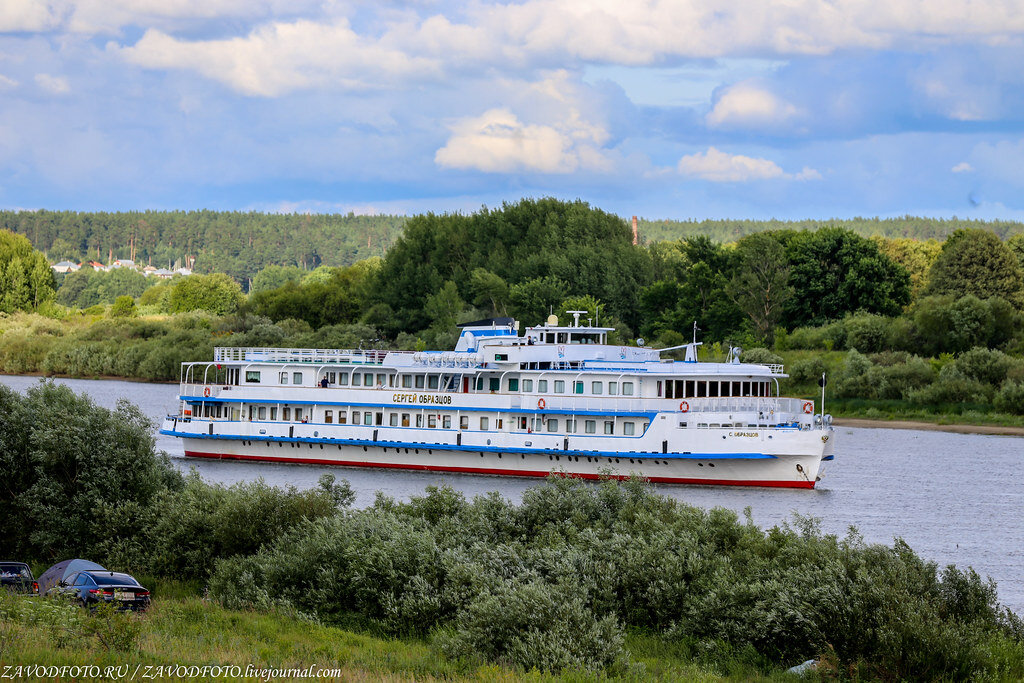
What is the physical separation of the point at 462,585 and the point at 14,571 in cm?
938

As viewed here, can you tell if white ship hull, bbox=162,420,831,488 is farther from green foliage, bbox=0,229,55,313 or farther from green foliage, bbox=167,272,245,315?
green foliage, bbox=167,272,245,315

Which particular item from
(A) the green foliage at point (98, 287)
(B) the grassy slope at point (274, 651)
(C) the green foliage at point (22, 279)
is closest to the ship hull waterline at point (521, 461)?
(B) the grassy slope at point (274, 651)

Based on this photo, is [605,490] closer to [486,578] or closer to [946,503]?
[486,578]

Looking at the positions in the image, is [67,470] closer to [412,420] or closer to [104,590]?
[104,590]

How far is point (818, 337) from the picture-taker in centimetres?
8206

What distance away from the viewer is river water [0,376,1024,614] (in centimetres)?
3366

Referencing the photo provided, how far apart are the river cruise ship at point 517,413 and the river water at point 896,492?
3.03 ft

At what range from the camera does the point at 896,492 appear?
42.9 meters

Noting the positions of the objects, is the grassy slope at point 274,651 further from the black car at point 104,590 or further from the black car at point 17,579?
the black car at point 17,579

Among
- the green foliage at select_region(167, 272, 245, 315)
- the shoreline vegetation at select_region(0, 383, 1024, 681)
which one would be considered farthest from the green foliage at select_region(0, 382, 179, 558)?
the green foliage at select_region(167, 272, 245, 315)

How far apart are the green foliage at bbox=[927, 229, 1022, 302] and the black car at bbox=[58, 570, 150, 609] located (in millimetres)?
73686

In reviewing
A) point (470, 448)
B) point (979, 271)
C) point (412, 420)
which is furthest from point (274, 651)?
point (979, 271)

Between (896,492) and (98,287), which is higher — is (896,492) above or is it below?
below

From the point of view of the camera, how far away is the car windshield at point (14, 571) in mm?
22391
